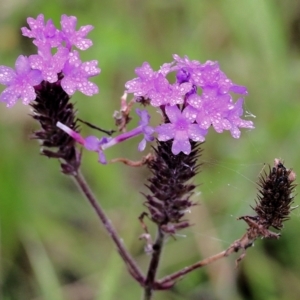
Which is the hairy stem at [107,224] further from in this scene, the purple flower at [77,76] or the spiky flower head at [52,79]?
the purple flower at [77,76]

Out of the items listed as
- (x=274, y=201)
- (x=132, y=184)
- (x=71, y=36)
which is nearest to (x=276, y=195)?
(x=274, y=201)

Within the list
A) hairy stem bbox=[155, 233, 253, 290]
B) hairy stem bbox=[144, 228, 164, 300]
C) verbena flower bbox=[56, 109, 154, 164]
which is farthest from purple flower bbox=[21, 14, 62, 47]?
hairy stem bbox=[155, 233, 253, 290]

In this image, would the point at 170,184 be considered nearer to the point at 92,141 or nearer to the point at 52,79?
the point at 92,141

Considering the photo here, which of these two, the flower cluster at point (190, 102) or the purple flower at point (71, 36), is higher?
the purple flower at point (71, 36)

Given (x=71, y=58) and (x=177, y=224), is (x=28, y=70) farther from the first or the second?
(x=177, y=224)

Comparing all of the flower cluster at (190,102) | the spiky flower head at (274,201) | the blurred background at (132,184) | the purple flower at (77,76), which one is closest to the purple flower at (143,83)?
the flower cluster at (190,102)

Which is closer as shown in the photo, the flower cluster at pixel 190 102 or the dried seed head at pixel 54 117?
the flower cluster at pixel 190 102
